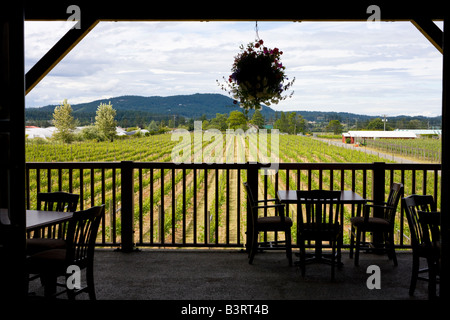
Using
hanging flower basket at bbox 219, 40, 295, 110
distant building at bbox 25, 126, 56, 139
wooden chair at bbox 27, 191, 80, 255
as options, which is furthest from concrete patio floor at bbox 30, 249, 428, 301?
distant building at bbox 25, 126, 56, 139

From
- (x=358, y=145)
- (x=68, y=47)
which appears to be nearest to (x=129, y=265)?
(x=68, y=47)

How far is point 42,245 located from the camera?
11.0 feet

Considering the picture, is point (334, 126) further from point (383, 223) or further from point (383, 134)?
point (383, 223)

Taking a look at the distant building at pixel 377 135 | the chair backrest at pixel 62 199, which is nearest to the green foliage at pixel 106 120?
the distant building at pixel 377 135

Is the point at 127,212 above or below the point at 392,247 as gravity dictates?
above

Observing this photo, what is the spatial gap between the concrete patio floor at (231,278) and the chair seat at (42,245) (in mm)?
428

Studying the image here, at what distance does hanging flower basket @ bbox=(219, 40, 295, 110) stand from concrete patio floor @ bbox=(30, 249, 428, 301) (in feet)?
5.76

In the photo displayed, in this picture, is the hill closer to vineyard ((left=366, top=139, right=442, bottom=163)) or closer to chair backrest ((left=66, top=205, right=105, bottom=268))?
vineyard ((left=366, top=139, right=442, bottom=163))

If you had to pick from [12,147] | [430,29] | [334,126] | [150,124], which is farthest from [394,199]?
[150,124]

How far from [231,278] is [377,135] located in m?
33.1

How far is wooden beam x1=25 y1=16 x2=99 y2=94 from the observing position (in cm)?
436
